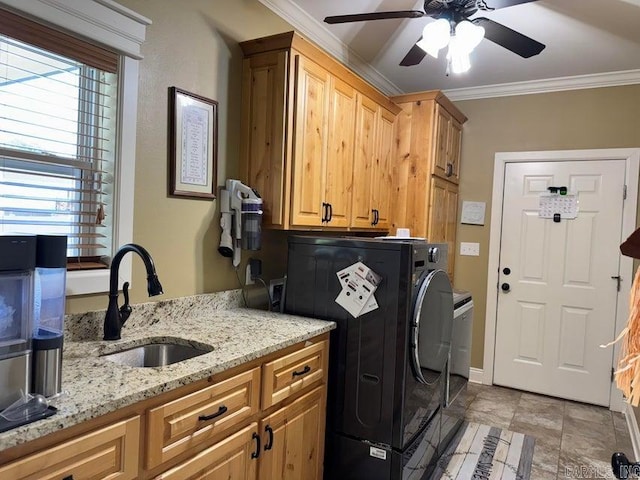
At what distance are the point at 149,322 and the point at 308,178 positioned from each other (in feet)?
3.43

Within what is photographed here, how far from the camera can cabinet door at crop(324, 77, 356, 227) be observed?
8.12 feet

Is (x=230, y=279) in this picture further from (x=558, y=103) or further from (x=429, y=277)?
(x=558, y=103)

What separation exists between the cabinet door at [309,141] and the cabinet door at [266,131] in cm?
7

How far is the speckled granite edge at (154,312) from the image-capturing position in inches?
62.5

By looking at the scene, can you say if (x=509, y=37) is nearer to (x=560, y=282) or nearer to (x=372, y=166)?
(x=372, y=166)

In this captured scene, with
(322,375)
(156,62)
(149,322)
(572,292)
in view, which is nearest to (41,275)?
(149,322)

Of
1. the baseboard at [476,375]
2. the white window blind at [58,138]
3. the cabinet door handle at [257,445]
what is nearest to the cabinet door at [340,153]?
the white window blind at [58,138]

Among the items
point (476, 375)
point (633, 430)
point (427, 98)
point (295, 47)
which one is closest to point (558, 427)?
point (633, 430)

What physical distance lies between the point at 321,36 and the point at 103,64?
5.15ft

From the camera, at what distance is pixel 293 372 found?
177 centimetres

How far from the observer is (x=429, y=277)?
2104mm

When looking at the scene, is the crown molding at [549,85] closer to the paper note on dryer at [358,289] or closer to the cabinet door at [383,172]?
the cabinet door at [383,172]

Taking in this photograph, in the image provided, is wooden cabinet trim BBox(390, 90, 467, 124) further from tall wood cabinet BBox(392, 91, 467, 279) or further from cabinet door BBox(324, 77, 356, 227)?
cabinet door BBox(324, 77, 356, 227)

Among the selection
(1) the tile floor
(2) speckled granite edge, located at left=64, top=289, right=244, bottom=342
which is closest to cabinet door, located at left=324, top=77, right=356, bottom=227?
(2) speckled granite edge, located at left=64, top=289, right=244, bottom=342
